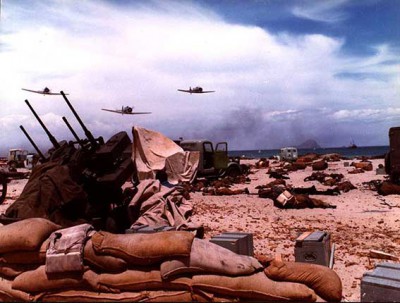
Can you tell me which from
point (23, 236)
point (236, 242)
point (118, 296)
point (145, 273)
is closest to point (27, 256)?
point (23, 236)

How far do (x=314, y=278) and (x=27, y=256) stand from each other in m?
3.30

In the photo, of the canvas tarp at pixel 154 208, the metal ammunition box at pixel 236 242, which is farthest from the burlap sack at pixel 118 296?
the canvas tarp at pixel 154 208

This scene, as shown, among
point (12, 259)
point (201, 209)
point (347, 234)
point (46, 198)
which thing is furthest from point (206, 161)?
point (12, 259)

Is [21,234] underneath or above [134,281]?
above

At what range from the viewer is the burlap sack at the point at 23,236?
4562 mm

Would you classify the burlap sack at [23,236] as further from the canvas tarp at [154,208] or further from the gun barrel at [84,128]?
the gun barrel at [84,128]

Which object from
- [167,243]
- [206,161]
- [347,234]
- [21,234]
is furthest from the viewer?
[206,161]

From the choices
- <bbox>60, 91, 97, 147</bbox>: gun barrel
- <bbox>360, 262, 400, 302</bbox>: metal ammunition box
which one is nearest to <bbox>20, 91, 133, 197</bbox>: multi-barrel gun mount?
<bbox>60, 91, 97, 147</bbox>: gun barrel

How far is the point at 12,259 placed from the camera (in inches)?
187

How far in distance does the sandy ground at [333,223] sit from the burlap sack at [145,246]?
80.0 inches

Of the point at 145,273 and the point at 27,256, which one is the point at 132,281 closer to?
the point at 145,273

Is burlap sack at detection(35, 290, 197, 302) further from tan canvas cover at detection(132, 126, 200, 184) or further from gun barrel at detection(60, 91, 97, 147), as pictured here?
tan canvas cover at detection(132, 126, 200, 184)

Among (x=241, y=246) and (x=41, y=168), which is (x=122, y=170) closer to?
(x=41, y=168)

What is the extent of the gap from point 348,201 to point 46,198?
9.36 meters
